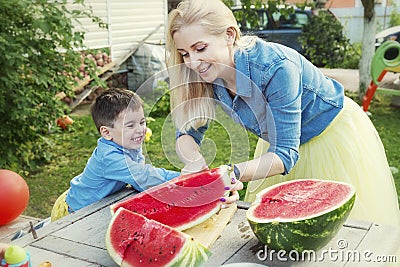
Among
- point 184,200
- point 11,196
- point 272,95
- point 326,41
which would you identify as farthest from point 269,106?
point 326,41

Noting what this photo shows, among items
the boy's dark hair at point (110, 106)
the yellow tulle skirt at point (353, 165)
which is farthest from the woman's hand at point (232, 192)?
the boy's dark hair at point (110, 106)

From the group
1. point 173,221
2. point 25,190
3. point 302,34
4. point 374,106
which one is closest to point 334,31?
point 302,34

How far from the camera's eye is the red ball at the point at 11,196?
4109 millimetres

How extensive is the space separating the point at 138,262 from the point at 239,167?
513mm

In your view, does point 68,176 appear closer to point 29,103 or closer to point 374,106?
point 29,103

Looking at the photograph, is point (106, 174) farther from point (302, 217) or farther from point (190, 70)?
point (302, 217)

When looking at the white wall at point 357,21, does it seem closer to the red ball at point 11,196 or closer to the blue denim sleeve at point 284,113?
the red ball at point 11,196

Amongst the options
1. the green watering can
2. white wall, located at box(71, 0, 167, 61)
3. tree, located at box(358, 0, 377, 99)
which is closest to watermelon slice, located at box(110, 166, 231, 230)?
the green watering can

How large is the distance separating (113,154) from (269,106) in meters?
0.87

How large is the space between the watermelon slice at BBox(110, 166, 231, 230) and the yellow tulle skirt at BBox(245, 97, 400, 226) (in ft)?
1.64

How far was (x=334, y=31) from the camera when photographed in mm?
12055

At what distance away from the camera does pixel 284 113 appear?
2.28m

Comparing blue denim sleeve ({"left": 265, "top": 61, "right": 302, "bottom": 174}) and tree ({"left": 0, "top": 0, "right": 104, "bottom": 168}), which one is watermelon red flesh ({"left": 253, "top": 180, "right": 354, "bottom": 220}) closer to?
blue denim sleeve ({"left": 265, "top": 61, "right": 302, "bottom": 174})

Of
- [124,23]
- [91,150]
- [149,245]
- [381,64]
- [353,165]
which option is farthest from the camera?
[124,23]
